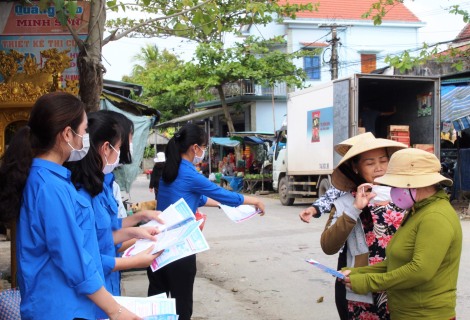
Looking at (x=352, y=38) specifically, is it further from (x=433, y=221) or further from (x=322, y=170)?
(x=433, y=221)

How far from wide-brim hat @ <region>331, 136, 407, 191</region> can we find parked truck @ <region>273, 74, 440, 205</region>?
958cm

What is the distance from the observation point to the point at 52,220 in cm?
225

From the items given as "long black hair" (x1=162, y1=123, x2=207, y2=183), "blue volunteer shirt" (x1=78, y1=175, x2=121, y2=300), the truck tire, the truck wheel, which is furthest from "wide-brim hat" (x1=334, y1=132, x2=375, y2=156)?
the truck tire

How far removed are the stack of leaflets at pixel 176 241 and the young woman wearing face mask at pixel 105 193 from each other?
6cm

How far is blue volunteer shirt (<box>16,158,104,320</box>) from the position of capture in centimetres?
225

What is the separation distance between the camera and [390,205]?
3266 mm

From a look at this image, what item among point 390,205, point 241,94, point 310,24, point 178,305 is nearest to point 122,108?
point 178,305

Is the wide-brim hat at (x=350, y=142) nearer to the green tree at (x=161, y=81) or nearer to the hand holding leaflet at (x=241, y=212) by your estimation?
the hand holding leaflet at (x=241, y=212)

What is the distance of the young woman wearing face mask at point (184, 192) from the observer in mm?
4160

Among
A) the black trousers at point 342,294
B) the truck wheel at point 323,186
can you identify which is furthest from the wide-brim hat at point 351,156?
the truck wheel at point 323,186

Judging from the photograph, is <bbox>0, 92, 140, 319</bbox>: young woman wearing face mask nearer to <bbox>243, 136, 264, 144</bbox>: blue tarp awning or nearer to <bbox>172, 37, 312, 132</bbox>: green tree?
<bbox>243, 136, 264, 144</bbox>: blue tarp awning

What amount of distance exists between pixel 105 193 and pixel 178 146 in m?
1.38

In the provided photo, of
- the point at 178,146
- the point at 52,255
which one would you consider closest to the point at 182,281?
the point at 178,146

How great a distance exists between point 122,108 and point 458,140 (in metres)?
9.28
